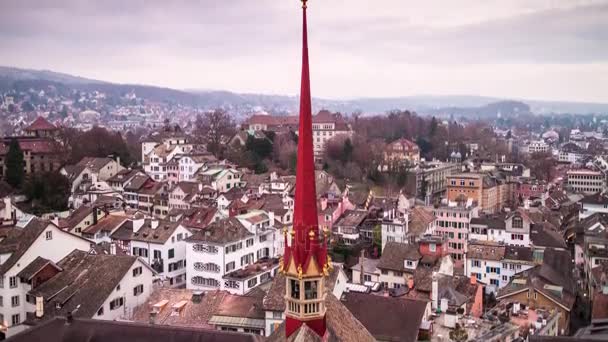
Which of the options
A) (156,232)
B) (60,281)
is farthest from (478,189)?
(60,281)

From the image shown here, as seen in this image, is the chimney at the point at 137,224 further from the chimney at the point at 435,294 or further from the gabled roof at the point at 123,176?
the gabled roof at the point at 123,176

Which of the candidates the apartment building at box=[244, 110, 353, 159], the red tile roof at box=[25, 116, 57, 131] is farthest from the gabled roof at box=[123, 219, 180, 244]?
the apartment building at box=[244, 110, 353, 159]

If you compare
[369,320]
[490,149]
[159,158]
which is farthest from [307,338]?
[490,149]

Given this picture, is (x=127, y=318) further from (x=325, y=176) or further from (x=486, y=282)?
(x=325, y=176)

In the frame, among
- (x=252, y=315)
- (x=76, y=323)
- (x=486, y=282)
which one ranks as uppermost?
(x=76, y=323)

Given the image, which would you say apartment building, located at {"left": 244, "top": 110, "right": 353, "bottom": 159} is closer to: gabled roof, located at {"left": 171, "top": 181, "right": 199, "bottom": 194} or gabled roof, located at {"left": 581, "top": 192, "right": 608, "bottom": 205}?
gabled roof, located at {"left": 171, "top": 181, "right": 199, "bottom": 194}

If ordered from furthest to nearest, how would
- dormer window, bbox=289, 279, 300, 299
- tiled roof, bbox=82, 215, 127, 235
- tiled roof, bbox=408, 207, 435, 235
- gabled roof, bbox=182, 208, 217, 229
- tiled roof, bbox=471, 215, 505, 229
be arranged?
tiled roof, bbox=408, 207, 435, 235
tiled roof, bbox=471, 215, 505, 229
tiled roof, bbox=82, 215, 127, 235
gabled roof, bbox=182, 208, 217, 229
dormer window, bbox=289, 279, 300, 299
